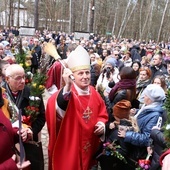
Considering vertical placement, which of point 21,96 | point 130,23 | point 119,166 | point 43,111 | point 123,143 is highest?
point 130,23

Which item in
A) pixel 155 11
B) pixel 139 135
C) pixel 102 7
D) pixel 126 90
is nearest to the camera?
pixel 139 135

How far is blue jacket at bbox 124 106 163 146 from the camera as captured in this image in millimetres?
3389

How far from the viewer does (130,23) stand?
148ft

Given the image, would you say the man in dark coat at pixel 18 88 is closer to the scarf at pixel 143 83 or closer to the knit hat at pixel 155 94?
the knit hat at pixel 155 94

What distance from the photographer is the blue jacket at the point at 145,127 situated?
3.39 m

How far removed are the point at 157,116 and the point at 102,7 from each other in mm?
40055

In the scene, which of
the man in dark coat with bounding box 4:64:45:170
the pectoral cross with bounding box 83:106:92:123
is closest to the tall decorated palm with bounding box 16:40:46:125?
the man in dark coat with bounding box 4:64:45:170

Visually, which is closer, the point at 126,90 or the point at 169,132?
the point at 169,132

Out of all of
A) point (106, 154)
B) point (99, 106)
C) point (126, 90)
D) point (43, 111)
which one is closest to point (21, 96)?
point (43, 111)

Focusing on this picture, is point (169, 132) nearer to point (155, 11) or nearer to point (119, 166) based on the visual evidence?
point (119, 166)

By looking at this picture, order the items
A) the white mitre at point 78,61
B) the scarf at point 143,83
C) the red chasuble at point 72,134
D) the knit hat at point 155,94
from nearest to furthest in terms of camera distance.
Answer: the red chasuble at point 72,134 < the white mitre at point 78,61 < the knit hat at point 155,94 < the scarf at point 143,83

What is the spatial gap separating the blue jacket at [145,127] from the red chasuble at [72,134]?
1.51ft

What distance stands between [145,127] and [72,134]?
0.86 m

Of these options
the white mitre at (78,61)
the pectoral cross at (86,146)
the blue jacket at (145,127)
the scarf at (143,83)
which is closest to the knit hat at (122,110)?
the blue jacket at (145,127)
